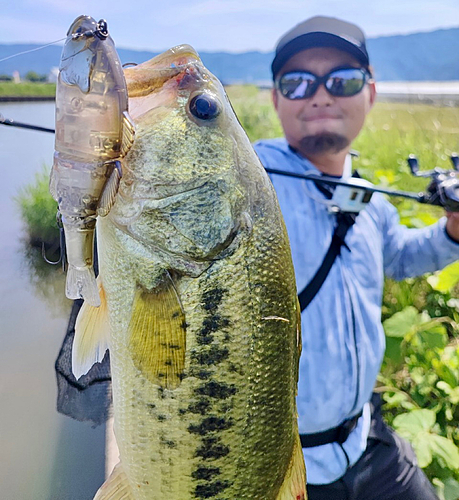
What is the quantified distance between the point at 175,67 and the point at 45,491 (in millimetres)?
2081

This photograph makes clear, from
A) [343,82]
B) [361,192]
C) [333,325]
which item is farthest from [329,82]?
[333,325]

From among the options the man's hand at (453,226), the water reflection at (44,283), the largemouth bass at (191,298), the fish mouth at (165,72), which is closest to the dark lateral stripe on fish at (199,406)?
the largemouth bass at (191,298)

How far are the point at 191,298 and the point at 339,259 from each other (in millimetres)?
1250

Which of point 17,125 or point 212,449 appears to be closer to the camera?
point 212,449

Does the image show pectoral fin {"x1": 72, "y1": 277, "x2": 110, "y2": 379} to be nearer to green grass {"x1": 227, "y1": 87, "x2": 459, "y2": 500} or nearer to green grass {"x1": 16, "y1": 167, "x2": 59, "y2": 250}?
green grass {"x1": 16, "y1": 167, "x2": 59, "y2": 250}

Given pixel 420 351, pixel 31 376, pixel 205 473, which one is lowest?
pixel 420 351

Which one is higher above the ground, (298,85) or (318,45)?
(318,45)

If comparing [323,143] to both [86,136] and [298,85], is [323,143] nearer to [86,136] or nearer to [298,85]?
[298,85]

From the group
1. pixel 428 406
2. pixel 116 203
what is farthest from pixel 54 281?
pixel 428 406

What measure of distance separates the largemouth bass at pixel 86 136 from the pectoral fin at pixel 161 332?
140 mm

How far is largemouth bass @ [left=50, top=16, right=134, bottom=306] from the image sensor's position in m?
0.82

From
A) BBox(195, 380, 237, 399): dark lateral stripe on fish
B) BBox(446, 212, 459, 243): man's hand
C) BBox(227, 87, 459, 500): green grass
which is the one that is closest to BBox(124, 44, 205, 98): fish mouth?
BBox(195, 380, 237, 399): dark lateral stripe on fish

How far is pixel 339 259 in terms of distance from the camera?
6.84 feet

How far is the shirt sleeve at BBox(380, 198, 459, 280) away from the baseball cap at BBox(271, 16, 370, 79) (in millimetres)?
898
